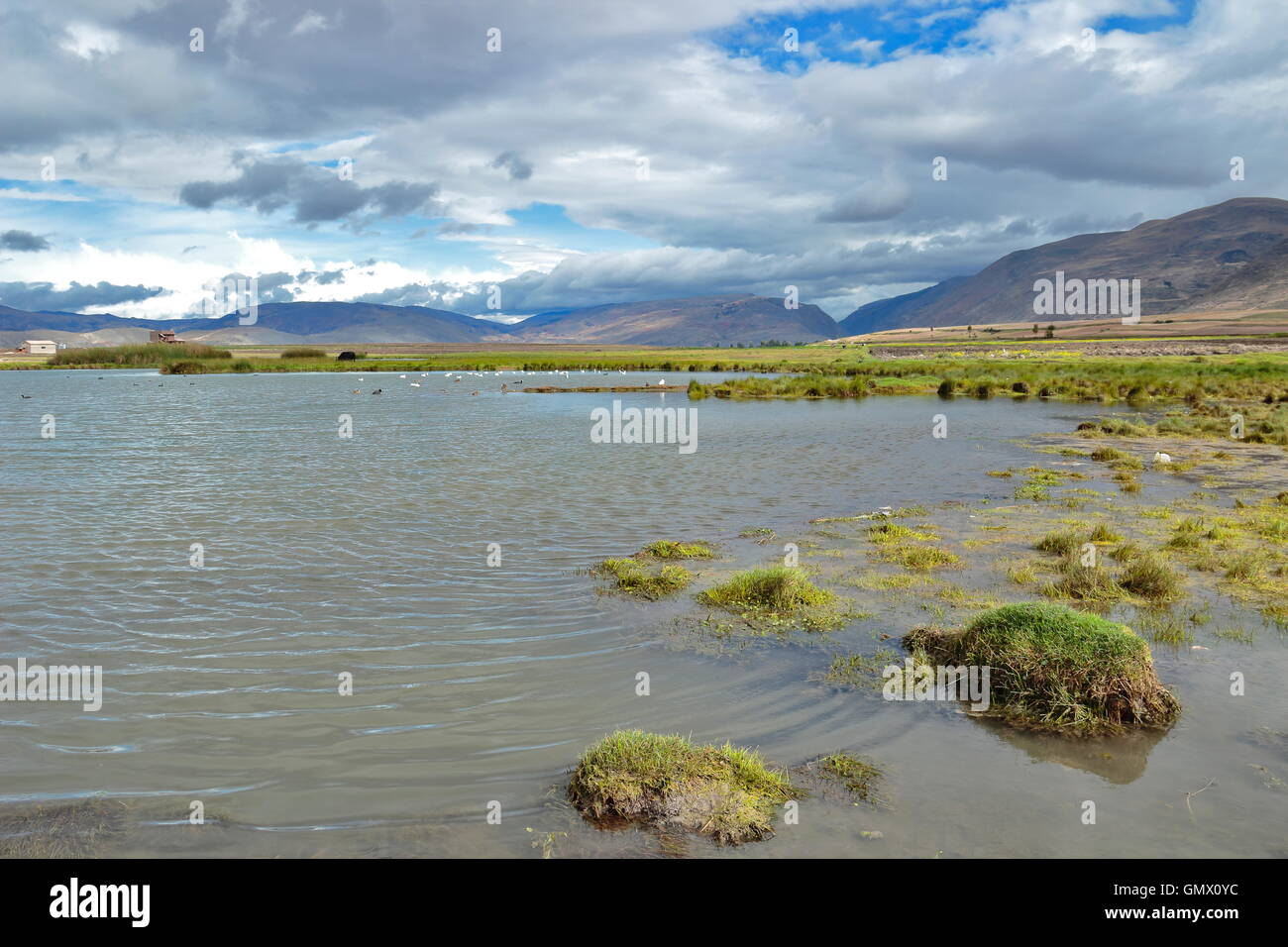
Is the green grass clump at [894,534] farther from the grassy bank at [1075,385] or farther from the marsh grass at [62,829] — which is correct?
the grassy bank at [1075,385]

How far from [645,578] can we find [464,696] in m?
4.44

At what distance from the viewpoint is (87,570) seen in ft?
41.9

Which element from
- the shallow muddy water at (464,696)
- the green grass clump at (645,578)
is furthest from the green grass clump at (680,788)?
the green grass clump at (645,578)

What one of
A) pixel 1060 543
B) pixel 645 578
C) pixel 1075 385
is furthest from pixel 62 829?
pixel 1075 385

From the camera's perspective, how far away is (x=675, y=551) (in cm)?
1448

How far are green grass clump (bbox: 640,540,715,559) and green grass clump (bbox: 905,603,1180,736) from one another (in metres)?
6.40

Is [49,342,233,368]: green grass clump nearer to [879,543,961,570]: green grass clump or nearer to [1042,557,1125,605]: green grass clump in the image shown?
[879,543,961,570]: green grass clump

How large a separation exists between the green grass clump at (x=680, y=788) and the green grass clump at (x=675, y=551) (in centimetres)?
770

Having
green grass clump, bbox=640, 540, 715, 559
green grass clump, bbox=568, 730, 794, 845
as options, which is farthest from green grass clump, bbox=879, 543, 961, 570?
green grass clump, bbox=568, 730, 794, 845

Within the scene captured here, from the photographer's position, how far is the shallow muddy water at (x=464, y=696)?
19.6 feet

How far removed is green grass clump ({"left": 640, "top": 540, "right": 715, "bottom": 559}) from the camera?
565 inches

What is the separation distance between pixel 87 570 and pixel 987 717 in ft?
44.6
